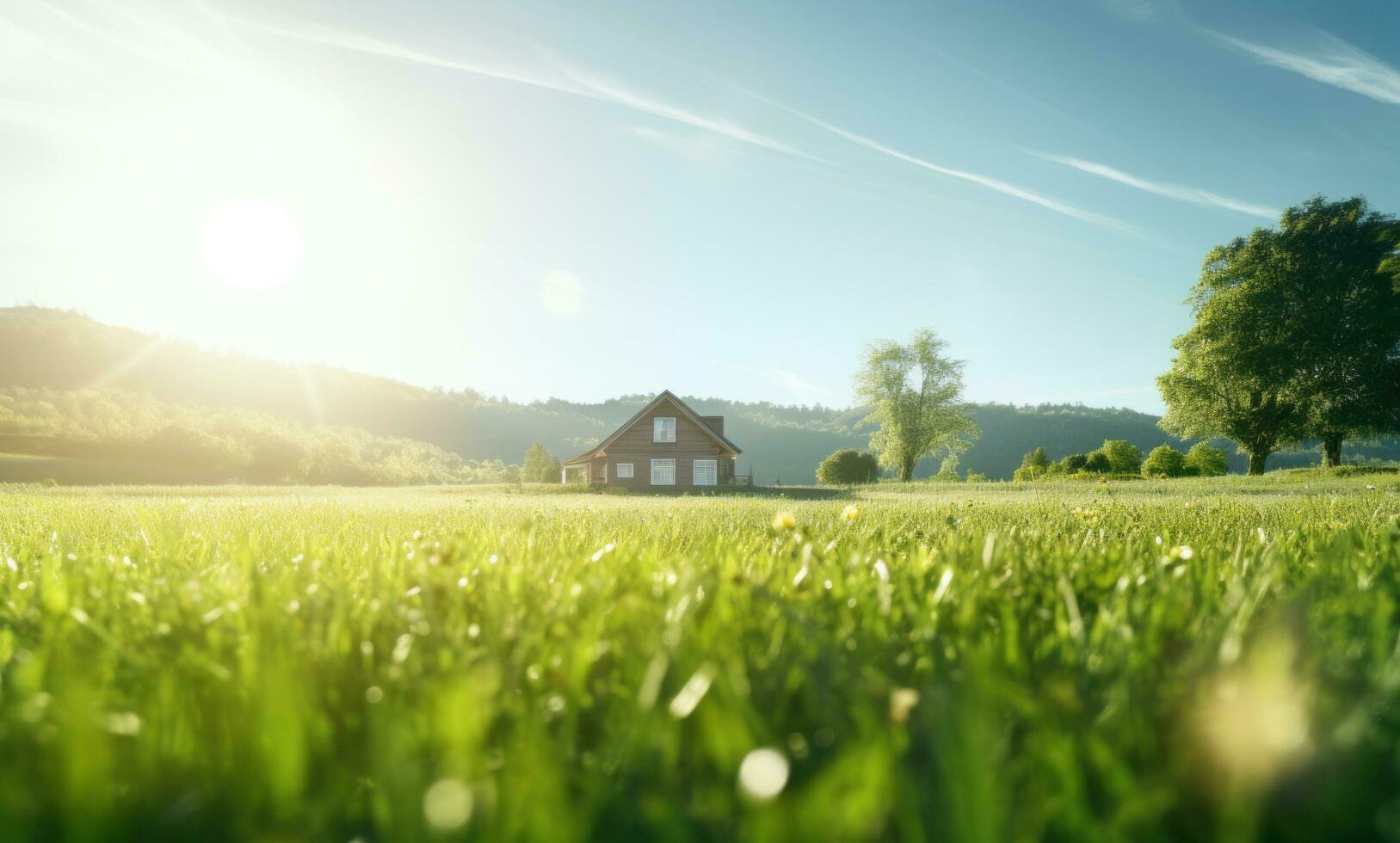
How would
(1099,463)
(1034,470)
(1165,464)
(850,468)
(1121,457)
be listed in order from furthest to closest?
(1034,470), (850,468), (1121,457), (1099,463), (1165,464)

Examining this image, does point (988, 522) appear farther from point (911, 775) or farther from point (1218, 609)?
point (911, 775)

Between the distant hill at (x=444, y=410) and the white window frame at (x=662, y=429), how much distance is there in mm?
44283

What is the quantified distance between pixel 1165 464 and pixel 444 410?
10280 centimetres

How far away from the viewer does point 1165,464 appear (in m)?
47.2

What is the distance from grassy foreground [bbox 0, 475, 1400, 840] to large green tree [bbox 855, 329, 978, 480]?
56.6m

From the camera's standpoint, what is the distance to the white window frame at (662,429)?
40.5 meters

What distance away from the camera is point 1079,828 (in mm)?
556

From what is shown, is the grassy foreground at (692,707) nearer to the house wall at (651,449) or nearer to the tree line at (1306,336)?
the house wall at (651,449)

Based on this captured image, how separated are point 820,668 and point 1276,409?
46953 millimetres

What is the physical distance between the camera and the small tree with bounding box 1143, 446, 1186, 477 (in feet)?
153

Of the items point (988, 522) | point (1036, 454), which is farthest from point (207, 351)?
point (988, 522)

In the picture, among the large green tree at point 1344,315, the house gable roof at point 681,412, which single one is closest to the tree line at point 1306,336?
the large green tree at point 1344,315

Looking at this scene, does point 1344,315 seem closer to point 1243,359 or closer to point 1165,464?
point 1243,359

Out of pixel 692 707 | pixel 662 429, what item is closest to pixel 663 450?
pixel 662 429
